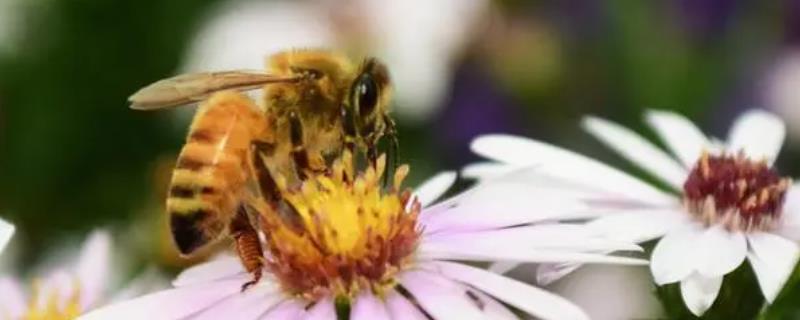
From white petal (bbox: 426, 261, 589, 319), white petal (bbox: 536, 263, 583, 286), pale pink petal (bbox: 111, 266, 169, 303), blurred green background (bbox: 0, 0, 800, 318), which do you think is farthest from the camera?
blurred green background (bbox: 0, 0, 800, 318)

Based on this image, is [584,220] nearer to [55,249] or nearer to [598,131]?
[598,131]

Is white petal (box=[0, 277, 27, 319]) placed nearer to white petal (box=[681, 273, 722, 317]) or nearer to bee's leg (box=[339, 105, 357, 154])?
bee's leg (box=[339, 105, 357, 154])

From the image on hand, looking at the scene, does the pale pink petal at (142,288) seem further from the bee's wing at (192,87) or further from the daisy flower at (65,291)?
the bee's wing at (192,87)

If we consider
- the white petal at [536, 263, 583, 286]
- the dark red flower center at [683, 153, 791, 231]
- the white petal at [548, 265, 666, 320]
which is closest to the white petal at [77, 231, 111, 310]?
the white petal at [536, 263, 583, 286]

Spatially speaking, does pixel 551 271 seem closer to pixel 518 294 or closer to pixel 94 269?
pixel 518 294

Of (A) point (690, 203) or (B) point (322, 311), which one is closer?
(B) point (322, 311)

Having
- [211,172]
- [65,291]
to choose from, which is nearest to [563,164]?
[211,172]

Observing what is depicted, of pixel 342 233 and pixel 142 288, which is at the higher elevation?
pixel 342 233
